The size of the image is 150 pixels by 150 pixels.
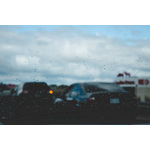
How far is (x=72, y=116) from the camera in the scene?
893cm

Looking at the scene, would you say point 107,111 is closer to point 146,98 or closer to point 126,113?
point 126,113

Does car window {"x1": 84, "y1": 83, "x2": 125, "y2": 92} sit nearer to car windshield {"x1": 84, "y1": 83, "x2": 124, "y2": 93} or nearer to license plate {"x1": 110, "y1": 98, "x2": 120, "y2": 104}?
car windshield {"x1": 84, "y1": 83, "x2": 124, "y2": 93}

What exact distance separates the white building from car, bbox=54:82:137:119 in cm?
2275

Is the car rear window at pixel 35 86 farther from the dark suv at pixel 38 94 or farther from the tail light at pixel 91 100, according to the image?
the tail light at pixel 91 100

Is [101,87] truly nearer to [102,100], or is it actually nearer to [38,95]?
[102,100]

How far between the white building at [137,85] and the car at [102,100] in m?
22.7

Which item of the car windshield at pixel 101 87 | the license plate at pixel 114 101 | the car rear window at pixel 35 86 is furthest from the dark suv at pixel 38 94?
the license plate at pixel 114 101

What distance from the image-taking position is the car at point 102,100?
7715mm

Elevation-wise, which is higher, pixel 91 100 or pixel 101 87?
pixel 101 87

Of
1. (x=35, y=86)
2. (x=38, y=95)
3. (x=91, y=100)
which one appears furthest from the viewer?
(x=35, y=86)

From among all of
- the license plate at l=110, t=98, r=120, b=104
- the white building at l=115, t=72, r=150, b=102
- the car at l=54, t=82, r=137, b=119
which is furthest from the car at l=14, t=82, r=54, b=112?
the white building at l=115, t=72, r=150, b=102

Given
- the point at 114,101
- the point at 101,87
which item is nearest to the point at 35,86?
the point at 101,87

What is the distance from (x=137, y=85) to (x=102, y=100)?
35.8m

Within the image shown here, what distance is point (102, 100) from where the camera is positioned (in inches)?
305
